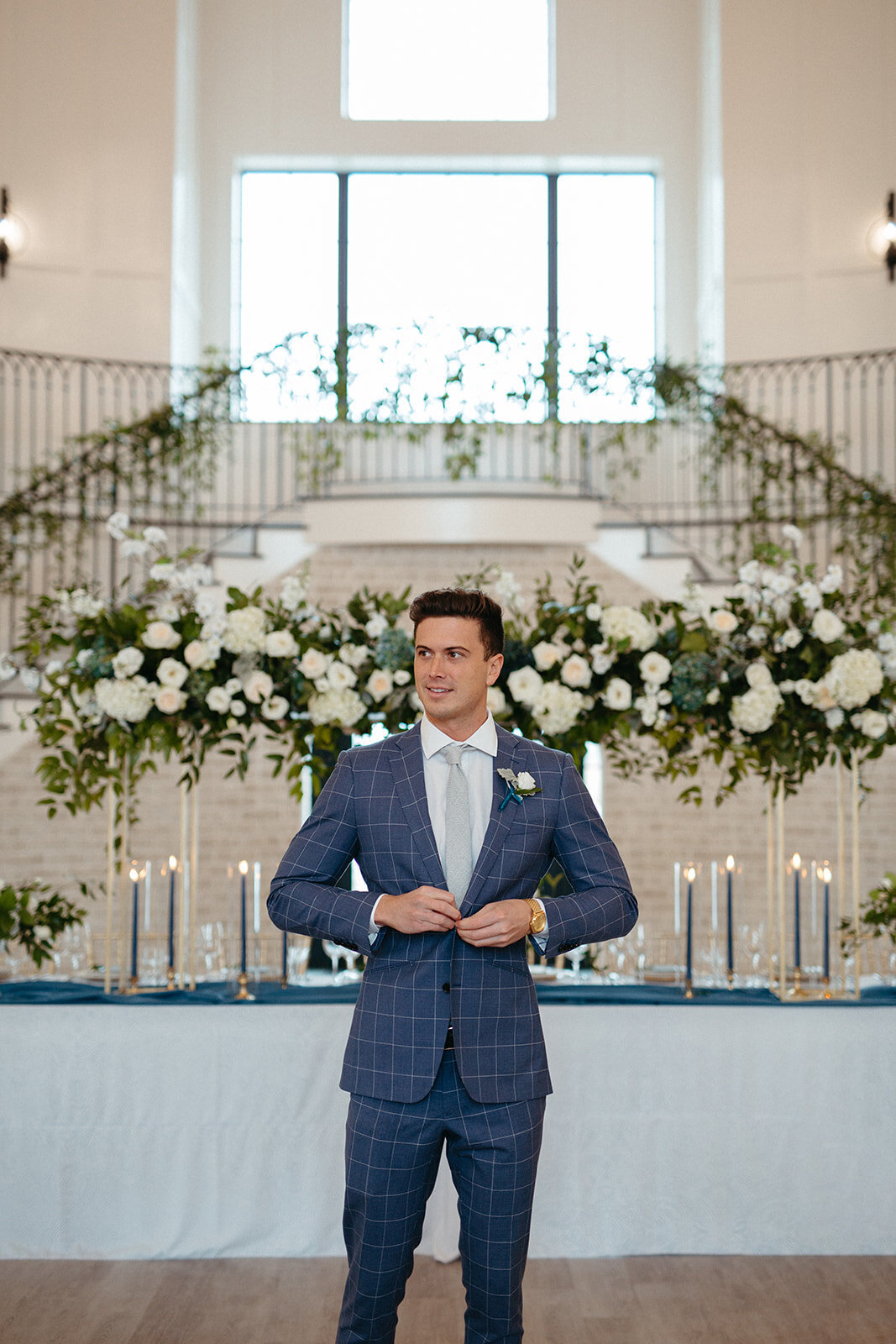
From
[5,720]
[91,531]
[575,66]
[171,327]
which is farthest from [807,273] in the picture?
[5,720]

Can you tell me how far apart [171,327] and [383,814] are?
7896 mm

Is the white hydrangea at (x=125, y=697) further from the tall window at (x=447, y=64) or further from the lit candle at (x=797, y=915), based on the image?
the tall window at (x=447, y=64)

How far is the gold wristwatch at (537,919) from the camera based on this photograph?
212cm

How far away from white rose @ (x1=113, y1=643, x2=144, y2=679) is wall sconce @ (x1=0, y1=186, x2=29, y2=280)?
679 cm

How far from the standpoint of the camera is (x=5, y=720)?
729cm

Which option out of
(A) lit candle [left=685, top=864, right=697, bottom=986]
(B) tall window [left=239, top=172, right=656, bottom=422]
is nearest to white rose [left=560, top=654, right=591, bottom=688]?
(A) lit candle [left=685, top=864, right=697, bottom=986]

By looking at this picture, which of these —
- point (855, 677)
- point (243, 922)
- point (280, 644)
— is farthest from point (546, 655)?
point (243, 922)

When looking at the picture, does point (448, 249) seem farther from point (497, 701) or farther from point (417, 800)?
point (417, 800)

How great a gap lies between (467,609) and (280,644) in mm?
1413

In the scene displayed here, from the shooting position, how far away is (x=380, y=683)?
3.55 metres

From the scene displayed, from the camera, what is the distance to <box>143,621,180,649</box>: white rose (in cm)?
350

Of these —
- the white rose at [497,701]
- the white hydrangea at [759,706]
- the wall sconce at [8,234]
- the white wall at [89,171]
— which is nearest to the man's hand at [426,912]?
the white rose at [497,701]

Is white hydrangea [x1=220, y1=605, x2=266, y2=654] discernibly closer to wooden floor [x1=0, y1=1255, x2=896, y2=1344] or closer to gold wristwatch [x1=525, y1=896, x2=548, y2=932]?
gold wristwatch [x1=525, y1=896, x2=548, y2=932]

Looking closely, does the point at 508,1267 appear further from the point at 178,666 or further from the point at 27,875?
the point at 27,875
